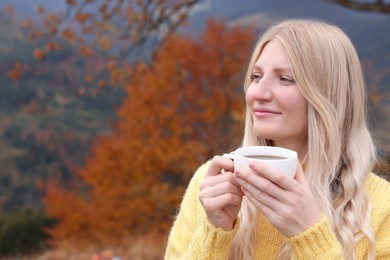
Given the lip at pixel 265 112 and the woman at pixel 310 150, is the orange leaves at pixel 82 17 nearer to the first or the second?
the woman at pixel 310 150

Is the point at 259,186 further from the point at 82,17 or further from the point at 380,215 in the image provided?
the point at 82,17

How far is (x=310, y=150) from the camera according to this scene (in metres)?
1.90

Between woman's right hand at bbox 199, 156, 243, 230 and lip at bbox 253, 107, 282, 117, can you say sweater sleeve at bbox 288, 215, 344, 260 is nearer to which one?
woman's right hand at bbox 199, 156, 243, 230

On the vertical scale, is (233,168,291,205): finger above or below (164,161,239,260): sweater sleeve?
above

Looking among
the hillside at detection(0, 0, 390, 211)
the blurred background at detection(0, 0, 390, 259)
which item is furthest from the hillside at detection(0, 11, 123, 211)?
the blurred background at detection(0, 0, 390, 259)

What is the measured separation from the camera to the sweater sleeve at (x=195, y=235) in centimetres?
182

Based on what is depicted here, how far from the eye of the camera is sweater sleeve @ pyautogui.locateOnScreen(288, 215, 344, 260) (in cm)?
167

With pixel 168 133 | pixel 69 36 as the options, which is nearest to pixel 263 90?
pixel 69 36

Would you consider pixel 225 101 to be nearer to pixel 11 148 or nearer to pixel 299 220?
pixel 299 220

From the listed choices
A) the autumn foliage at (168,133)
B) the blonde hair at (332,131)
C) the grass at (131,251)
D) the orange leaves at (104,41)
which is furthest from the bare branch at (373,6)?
the autumn foliage at (168,133)

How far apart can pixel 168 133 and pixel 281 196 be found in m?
16.6

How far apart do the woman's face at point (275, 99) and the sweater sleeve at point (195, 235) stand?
320mm

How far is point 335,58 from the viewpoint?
1864 millimetres

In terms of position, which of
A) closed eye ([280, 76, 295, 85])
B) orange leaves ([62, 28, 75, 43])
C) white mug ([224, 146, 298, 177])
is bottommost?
white mug ([224, 146, 298, 177])
